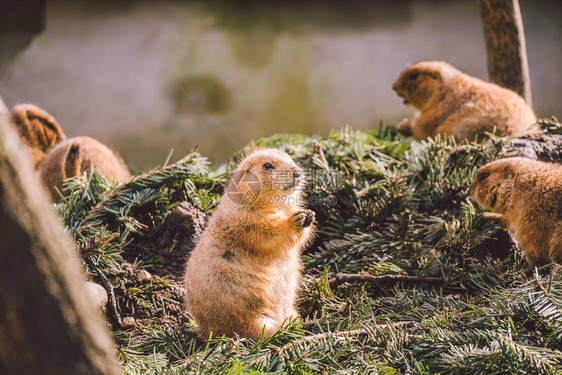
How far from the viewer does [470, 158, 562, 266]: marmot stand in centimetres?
189

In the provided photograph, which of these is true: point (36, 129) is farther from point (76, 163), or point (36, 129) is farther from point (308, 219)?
point (308, 219)

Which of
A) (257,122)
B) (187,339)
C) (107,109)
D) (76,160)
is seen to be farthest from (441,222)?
(107,109)

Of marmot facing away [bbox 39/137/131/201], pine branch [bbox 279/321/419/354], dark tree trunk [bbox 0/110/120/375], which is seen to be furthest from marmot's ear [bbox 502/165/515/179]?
marmot facing away [bbox 39/137/131/201]

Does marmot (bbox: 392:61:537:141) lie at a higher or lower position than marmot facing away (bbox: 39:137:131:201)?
higher

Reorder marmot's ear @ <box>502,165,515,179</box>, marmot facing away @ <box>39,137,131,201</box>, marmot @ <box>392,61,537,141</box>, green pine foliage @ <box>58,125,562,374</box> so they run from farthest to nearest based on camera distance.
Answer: marmot @ <box>392,61,537,141</box>, marmot facing away @ <box>39,137,131,201</box>, marmot's ear @ <box>502,165,515,179</box>, green pine foliage @ <box>58,125,562,374</box>

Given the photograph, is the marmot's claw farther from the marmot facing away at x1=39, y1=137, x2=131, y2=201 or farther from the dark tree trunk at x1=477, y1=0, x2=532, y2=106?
the dark tree trunk at x1=477, y1=0, x2=532, y2=106

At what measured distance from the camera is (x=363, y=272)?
77.4 inches

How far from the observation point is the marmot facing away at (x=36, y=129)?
3.50 meters

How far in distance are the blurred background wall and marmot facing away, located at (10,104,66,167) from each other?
1.34 m

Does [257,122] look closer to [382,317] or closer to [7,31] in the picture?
[7,31]

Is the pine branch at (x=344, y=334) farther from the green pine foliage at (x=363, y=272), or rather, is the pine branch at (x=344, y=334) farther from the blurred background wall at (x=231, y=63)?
the blurred background wall at (x=231, y=63)

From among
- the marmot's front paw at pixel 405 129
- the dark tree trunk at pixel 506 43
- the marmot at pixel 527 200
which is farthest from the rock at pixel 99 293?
the dark tree trunk at pixel 506 43

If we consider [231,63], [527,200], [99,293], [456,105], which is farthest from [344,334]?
[231,63]

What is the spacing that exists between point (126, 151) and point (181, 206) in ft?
10.7
